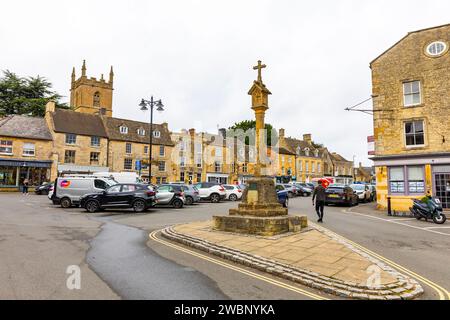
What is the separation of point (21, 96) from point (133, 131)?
17.7m

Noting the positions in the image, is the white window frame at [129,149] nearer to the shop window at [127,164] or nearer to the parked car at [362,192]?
the shop window at [127,164]

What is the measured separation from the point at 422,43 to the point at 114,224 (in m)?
20.9

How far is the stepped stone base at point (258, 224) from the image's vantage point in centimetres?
877

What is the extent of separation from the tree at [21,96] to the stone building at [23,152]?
8.35 m

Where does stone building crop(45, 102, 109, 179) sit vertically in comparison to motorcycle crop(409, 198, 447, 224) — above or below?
above

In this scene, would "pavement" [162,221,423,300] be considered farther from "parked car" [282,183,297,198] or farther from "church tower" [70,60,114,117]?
"church tower" [70,60,114,117]

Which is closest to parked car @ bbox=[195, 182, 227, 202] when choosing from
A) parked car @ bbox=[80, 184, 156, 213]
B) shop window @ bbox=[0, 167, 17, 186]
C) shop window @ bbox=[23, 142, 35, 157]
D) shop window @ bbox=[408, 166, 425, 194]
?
parked car @ bbox=[80, 184, 156, 213]

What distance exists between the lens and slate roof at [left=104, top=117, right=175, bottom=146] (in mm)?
41531

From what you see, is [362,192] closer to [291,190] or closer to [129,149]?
[291,190]

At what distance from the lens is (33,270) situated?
5430 mm

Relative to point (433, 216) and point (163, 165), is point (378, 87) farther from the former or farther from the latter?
point (163, 165)

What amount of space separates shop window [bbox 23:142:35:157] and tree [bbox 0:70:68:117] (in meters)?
11.8

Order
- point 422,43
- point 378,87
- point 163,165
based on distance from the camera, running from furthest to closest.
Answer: point 163,165
point 378,87
point 422,43
